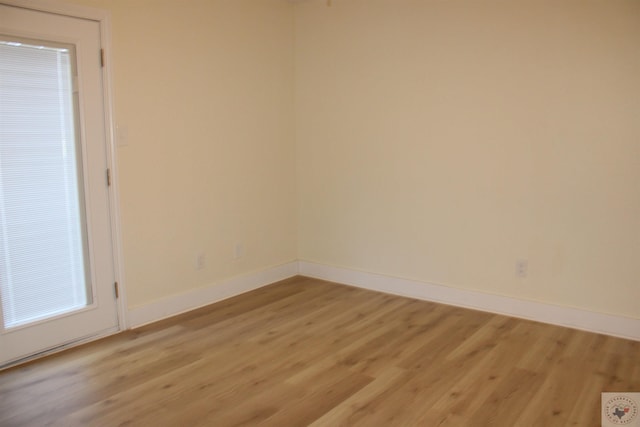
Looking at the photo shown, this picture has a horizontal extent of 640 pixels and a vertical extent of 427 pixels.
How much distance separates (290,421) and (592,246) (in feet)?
7.51

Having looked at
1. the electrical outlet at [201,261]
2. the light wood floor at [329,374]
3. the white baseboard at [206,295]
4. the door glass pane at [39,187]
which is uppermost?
the door glass pane at [39,187]

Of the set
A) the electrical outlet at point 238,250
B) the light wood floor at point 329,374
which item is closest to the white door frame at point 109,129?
the light wood floor at point 329,374

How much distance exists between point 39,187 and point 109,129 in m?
0.56

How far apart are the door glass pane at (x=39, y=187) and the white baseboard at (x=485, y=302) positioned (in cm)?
218

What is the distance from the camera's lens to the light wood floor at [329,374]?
7.53 ft

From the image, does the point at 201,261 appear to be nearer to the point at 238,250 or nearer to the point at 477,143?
the point at 238,250

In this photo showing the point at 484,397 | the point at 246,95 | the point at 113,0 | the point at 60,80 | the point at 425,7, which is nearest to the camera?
the point at 484,397

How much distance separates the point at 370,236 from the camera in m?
4.27

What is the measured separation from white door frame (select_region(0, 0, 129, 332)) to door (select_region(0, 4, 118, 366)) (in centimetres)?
3

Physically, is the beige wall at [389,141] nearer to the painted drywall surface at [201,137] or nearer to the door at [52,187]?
the painted drywall surface at [201,137]

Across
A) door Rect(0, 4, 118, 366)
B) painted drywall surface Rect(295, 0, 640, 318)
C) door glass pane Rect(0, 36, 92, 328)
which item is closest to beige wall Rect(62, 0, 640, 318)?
painted drywall surface Rect(295, 0, 640, 318)

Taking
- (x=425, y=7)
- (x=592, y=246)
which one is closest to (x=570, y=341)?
(x=592, y=246)

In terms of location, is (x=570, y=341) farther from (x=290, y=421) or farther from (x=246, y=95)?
(x=246, y=95)

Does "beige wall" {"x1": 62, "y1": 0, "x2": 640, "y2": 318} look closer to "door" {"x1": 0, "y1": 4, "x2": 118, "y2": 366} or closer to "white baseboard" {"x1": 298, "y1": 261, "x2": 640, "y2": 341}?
"white baseboard" {"x1": 298, "y1": 261, "x2": 640, "y2": 341}
